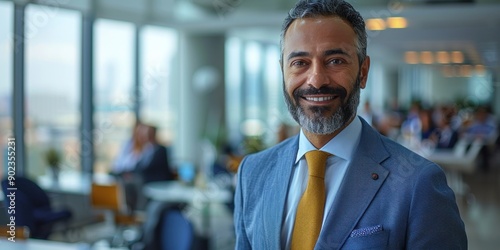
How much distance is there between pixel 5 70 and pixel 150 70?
11.5 feet


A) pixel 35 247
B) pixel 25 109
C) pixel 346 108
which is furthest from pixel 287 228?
pixel 25 109

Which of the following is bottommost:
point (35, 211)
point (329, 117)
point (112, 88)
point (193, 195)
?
point (35, 211)

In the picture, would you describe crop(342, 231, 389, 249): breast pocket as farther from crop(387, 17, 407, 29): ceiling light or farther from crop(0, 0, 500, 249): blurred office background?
crop(387, 17, 407, 29): ceiling light

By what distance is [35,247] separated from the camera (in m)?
2.72

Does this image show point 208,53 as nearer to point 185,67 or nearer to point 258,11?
point 185,67

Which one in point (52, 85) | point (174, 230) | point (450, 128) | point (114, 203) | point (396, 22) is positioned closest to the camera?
point (174, 230)

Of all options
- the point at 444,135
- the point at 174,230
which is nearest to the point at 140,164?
the point at 174,230

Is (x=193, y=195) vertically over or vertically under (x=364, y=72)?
under

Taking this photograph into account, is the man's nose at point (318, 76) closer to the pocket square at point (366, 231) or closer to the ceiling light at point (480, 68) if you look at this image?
the pocket square at point (366, 231)

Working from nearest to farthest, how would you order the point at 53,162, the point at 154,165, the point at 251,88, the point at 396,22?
the point at 154,165 < the point at 53,162 < the point at 396,22 < the point at 251,88

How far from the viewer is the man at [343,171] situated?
Answer: 1156 mm

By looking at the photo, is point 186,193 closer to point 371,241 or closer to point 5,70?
point 5,70

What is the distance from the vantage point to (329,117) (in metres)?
1.21

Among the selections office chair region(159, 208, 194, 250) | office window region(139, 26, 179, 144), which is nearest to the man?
office chair region(159, 208, 194, 250)
